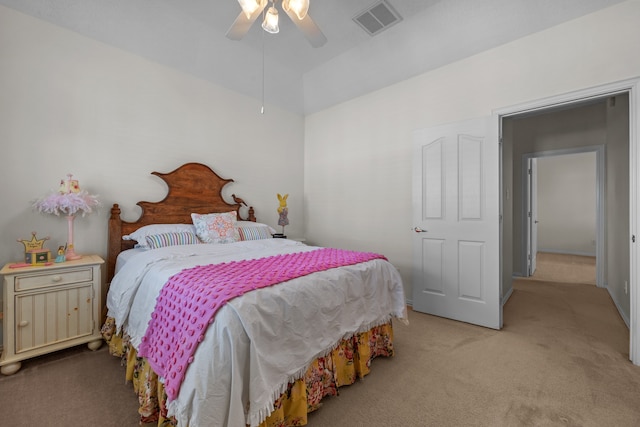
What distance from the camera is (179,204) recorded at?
125 inches

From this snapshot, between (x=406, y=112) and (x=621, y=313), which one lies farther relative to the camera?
(x=406, y=112)

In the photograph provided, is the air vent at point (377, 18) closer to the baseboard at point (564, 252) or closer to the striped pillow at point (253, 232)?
the striped pillow at point (253, 232)

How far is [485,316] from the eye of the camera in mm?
2797

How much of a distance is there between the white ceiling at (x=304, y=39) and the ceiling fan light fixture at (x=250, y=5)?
1.02 meters

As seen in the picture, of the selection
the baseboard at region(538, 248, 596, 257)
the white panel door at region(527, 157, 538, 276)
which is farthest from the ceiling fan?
the baseboard at region(538, 248, 596, 257)

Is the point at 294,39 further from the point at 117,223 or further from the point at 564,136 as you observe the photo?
the point at 564,136

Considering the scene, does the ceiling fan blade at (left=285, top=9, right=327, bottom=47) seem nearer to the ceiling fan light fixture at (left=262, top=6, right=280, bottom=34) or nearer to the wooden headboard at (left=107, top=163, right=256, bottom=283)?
the ceiling fan light fixture at (left=262, top=6, right=280, bottom=34)

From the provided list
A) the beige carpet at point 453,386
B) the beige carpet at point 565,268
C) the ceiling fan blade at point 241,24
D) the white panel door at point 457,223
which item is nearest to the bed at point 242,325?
the beige carpet at point 453,386

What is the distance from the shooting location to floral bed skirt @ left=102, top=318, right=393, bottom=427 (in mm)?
1464

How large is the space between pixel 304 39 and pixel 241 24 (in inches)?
57.8

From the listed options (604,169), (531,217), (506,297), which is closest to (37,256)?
(506,297)

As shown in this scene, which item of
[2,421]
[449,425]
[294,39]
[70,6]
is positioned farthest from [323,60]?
[2,421]

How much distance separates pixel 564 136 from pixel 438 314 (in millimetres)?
3855

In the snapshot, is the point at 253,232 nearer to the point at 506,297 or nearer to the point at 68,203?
the point at 68,203
